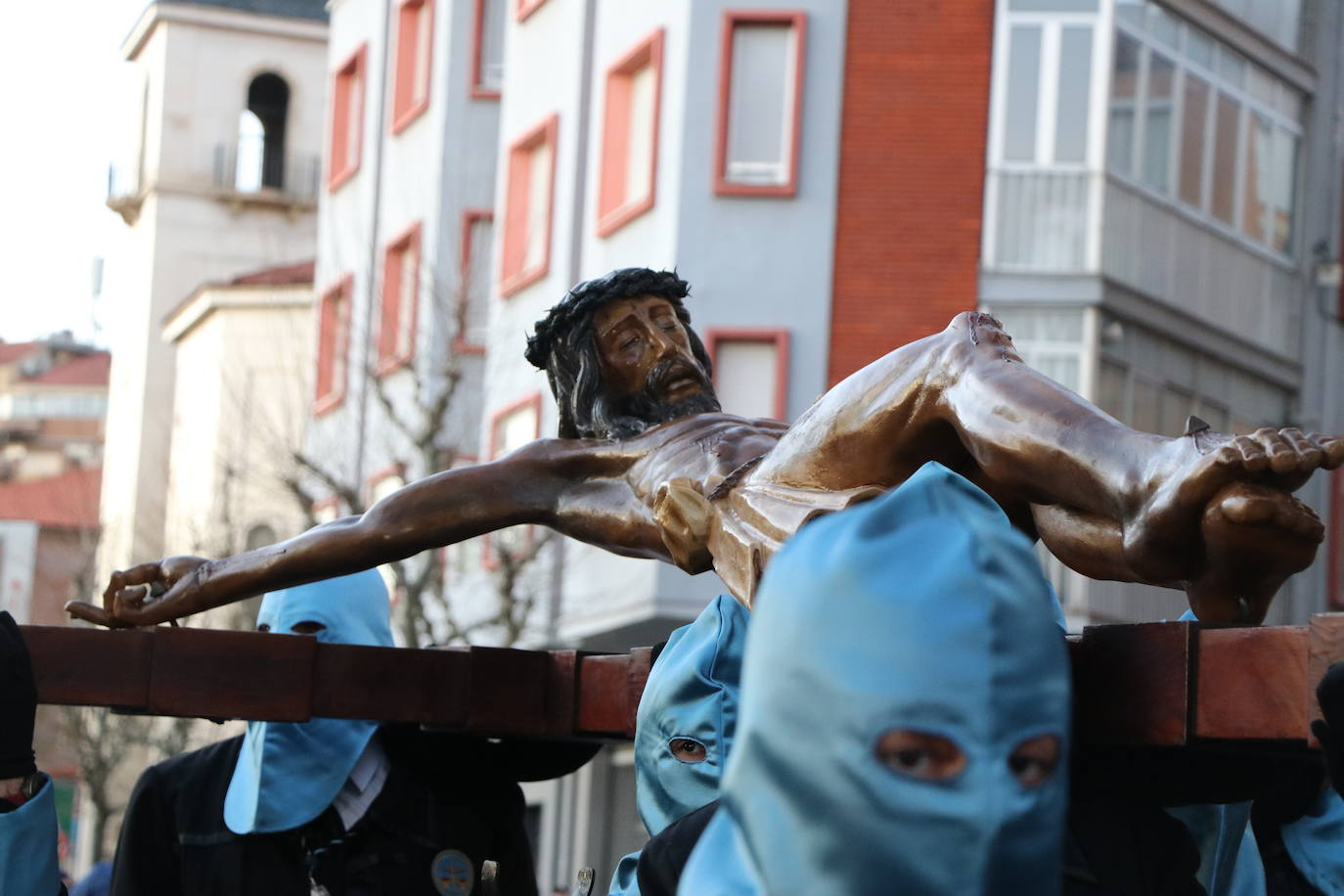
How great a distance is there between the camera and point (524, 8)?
92.8ft

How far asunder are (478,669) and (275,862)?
1.32 m

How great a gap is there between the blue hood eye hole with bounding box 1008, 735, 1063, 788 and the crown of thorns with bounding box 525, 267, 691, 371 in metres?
2.84

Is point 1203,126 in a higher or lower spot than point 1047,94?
lower

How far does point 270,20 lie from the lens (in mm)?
51250

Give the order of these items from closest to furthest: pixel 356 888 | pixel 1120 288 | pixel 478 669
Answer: pixel 478 669 < pixel 356 888 < pixel 1120 288

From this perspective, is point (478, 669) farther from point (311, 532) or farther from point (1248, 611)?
point (1248, 611)

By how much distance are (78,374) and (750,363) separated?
61.0 m

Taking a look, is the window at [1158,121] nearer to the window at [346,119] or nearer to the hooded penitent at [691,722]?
the window at [346,119]

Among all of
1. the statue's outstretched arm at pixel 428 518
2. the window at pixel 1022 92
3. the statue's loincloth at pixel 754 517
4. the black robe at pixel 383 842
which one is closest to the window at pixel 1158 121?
the window at pixel 1022 92

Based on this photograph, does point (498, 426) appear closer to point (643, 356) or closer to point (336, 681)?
point (336, 681)

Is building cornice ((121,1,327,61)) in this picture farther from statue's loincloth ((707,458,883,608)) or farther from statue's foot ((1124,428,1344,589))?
statue's foot ((1124,428,1344,589))

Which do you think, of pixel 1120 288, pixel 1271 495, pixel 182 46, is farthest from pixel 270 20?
pixel 1271 495

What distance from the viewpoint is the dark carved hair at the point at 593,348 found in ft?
17.8

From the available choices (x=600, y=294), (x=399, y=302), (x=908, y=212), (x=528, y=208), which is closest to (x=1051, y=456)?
(x=600, y=294)
